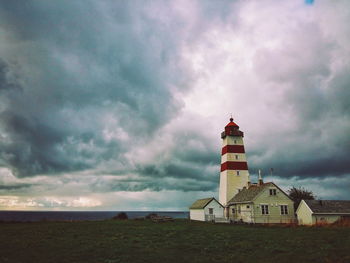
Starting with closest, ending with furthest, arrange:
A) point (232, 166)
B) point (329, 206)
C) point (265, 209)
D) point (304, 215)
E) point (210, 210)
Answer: point (329, 206), point (304, 215), point (265, 209), point (210, 210), point (232, 166)

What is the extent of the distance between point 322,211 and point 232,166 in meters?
17.3

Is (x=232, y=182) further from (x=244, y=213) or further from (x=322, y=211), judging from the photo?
(x=322, y=211)

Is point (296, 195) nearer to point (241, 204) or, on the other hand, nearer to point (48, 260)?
point (241, 204)

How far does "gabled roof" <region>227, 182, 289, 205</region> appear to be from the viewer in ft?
157

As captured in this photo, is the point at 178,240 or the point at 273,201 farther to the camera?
the point at 273,201

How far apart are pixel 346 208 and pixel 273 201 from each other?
1009cm

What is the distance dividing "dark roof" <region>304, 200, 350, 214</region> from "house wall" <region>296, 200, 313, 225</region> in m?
Answer: 0.65

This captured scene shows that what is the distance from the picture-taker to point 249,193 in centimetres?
5050

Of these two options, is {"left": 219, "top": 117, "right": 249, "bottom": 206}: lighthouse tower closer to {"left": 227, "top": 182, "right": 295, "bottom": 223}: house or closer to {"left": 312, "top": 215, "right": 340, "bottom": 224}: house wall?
{"left": 227, "top": 182, "right": 295, "bottom": 223}: house

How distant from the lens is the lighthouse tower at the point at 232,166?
55.8 metres

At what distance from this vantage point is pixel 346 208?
144ft

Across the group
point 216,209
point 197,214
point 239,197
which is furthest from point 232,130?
point 197,214

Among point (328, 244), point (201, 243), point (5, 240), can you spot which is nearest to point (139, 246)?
point (201, 243)

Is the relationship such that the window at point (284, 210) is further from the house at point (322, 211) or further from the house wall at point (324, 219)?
the house wall at point (324, 219)
